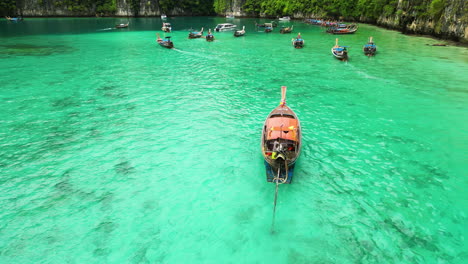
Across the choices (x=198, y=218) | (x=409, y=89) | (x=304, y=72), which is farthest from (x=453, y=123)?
(x=198, y=218)

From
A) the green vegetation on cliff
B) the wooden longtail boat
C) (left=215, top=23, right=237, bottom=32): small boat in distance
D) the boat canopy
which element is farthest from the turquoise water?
(left=215, top=23, right=237, bottom=32): small boat in distance

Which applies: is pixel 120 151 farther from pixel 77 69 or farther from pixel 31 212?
pixel 77 69

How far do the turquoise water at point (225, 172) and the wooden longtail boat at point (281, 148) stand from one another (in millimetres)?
892

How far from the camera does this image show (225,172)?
16531 millimetres

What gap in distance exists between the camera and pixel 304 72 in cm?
3803

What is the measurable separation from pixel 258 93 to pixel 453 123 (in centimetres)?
1783

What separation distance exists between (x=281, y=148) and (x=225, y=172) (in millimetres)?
4291

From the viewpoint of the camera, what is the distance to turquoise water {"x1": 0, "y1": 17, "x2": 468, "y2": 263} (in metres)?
11.6

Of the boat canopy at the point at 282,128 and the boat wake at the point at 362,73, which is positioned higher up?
the boat wake at the point at 362,73

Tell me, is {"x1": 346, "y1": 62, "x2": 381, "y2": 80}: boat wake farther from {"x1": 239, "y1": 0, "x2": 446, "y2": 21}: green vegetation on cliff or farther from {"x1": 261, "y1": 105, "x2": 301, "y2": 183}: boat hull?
{"x1": 239, "y1": 0, "x2": 446, "y2": 21}: green vegetation on cliff

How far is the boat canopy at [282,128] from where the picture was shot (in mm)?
15031

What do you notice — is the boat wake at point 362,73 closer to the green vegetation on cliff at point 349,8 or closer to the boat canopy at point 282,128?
the boat canopy at point 282,128

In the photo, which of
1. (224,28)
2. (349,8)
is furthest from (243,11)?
(224,28)

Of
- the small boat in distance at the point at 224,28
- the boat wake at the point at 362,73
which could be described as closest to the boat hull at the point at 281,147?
the boat wake at the point at 362,73
